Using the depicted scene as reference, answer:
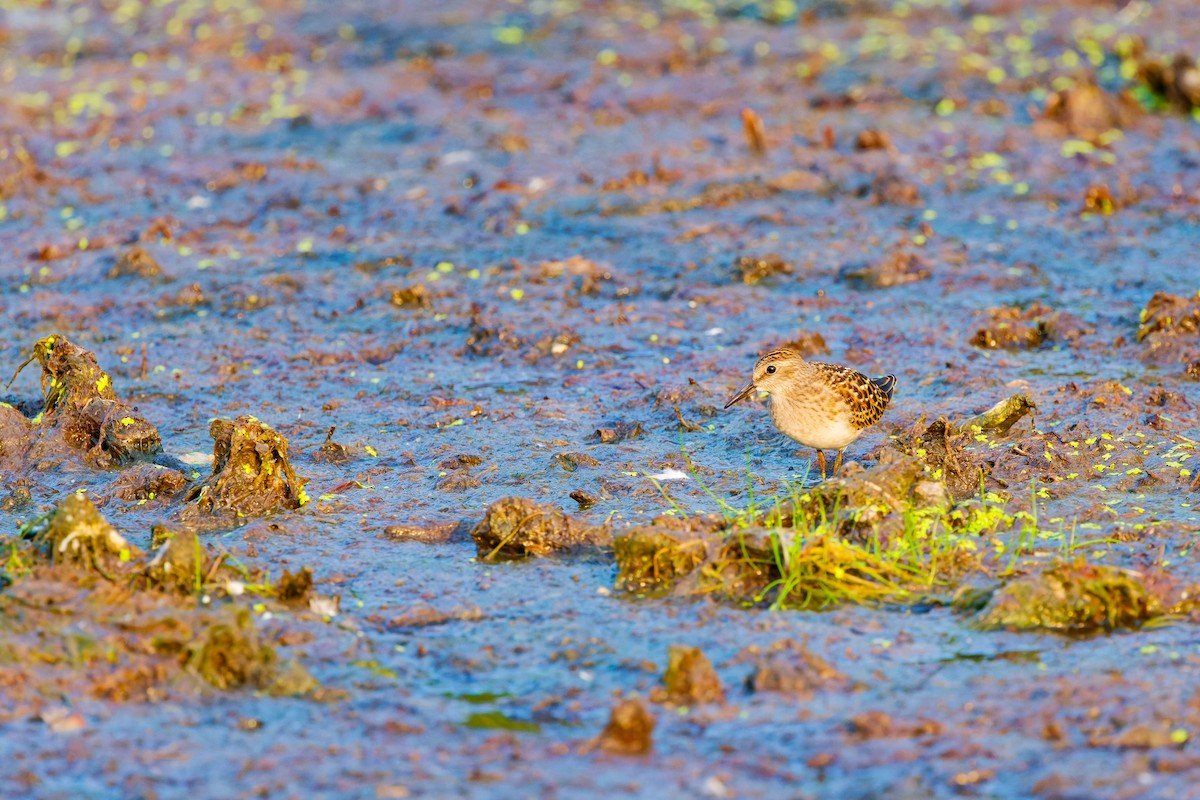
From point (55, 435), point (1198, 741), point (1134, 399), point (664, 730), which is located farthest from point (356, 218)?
point (1198, 741)

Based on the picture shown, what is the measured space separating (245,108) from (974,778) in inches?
463

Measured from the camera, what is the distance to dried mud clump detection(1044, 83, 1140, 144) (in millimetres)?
12789

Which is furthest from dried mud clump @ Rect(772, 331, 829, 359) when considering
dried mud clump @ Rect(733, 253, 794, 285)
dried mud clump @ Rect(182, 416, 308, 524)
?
dried mud clump @ Rect(182, 416, 308, 524)

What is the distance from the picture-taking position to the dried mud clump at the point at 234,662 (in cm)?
515

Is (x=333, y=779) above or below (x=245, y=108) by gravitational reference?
below

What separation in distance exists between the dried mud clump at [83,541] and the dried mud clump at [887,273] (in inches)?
223

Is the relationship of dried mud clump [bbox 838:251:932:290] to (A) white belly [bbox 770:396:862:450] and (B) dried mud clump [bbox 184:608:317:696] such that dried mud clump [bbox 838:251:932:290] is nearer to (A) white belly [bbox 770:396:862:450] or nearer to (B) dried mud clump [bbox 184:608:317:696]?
(A) white belly [bbox 770:396:862:450]

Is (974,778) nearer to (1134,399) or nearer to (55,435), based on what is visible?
(1134,399)

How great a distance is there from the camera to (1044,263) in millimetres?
10227

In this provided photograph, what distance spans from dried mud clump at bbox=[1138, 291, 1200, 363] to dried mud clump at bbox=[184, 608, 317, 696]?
547cm

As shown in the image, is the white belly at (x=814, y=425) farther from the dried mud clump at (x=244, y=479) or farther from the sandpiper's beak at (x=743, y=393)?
the dried mud clump at (x=244, y=479)

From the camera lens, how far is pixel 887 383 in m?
7.71

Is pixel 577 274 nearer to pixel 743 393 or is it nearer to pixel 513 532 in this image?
pixel 743 393

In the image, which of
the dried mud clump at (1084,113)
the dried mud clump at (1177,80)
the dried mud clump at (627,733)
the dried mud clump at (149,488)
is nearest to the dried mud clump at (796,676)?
the dried mud clump at (627,733)
